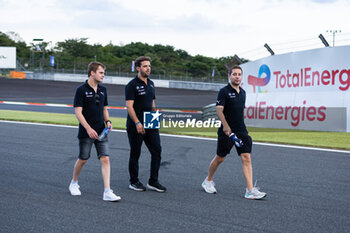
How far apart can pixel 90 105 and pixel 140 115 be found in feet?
2.42

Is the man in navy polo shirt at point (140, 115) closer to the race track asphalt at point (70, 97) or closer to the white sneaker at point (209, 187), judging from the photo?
the white sneaker at point (209, 187)

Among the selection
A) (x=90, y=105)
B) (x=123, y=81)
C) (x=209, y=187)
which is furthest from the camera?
(x=123, y=81)

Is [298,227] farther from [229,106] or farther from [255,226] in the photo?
[229,106]

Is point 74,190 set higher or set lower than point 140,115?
lower

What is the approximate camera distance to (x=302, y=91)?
1275 cm

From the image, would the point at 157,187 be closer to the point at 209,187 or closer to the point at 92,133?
the point at 209,187

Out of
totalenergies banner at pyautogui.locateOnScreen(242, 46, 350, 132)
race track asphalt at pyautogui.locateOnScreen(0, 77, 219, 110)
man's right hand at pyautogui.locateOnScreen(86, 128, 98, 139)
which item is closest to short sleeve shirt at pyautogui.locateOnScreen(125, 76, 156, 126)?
man's right hand at pyautogui.locateOnScreen(86, 128, 98, 139)

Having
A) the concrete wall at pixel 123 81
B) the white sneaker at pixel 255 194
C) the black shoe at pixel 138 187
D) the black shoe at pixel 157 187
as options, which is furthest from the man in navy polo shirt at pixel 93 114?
the concrete wall at pixel 123 81

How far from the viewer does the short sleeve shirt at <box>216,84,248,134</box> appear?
5.34 m

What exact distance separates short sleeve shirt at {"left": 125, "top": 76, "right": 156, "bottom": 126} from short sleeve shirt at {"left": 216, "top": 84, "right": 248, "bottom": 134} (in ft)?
3.11

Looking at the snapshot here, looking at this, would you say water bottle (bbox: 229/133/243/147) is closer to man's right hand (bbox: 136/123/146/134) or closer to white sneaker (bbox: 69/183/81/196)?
man's right hand (bbox: 136/123/146/134)

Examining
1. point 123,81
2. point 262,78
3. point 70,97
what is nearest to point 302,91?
point 262,78

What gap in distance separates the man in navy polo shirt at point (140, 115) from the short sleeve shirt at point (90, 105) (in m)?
0.41

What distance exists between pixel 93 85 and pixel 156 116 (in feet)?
3.16
